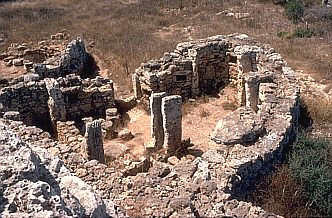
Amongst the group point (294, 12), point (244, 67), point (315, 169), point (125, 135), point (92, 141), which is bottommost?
point (125, 135)

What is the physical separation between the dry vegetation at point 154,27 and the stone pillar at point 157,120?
2212 millimetres

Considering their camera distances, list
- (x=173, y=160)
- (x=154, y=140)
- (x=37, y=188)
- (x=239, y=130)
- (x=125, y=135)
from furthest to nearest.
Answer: (x=125, y=135) < (x=154, y=140) < (x=173, y=160) < (x=239, y=130) < (x=37, y=188)

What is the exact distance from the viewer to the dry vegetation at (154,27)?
723 inches

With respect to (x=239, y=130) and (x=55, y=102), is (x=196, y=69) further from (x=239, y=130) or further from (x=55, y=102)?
(x=239, y=130)

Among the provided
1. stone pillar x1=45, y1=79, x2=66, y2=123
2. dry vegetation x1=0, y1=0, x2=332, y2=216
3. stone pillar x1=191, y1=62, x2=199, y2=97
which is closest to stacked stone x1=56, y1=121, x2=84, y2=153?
stone pillar x1=45, y1=79, x2=66, y2=123

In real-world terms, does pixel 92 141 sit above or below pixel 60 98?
below

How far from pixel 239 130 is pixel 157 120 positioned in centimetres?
274

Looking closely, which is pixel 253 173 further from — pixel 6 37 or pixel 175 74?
pixel 6 37

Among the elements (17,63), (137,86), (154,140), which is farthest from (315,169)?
(17,63)

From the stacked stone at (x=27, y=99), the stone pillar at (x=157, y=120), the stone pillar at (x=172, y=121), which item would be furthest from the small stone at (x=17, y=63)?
the stone pillar at (x=172, y=121)

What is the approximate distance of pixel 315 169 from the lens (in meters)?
8.41

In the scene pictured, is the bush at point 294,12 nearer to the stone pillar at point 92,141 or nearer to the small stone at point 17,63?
the small stone at point 17,63

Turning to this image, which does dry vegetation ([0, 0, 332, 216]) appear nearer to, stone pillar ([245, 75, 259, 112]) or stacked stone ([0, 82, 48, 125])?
stone pillar ([245, 75, 259, 112])

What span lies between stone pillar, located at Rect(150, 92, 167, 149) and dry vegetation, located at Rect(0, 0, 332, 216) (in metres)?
2.21
